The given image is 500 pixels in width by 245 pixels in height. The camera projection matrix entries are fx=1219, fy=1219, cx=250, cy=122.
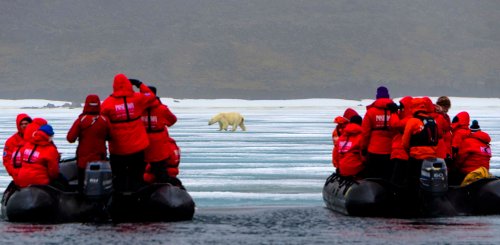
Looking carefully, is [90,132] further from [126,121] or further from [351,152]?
[351,152]

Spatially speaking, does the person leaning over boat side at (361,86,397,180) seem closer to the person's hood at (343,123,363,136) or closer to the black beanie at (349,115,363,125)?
the person's hood at (343,123,363,136)

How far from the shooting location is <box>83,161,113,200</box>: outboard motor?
13.0 metres

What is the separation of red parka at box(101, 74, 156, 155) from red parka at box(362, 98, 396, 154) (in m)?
2.58

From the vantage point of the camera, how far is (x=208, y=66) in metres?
167

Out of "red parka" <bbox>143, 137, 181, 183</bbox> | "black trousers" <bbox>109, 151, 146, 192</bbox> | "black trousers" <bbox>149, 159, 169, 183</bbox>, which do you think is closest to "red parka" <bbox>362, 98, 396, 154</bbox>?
"red parka" <bbox>143, 137, 181, 183</bbox>

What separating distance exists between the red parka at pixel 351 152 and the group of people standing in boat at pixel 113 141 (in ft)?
6.98

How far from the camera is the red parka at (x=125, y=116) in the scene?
13.4 metres

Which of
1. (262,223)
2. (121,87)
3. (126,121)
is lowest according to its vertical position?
(262,223)

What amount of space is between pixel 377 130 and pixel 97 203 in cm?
337

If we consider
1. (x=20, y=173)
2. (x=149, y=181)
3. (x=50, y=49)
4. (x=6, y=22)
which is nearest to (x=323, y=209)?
(x=149, y=181)

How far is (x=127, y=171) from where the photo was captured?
13.7 metres

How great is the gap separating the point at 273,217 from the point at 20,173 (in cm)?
284

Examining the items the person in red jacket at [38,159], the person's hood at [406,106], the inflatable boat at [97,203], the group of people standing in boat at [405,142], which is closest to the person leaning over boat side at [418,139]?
the group of people standing in boat at [405,142]

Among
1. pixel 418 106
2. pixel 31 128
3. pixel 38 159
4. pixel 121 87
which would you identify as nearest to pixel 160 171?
pixel 121 87
